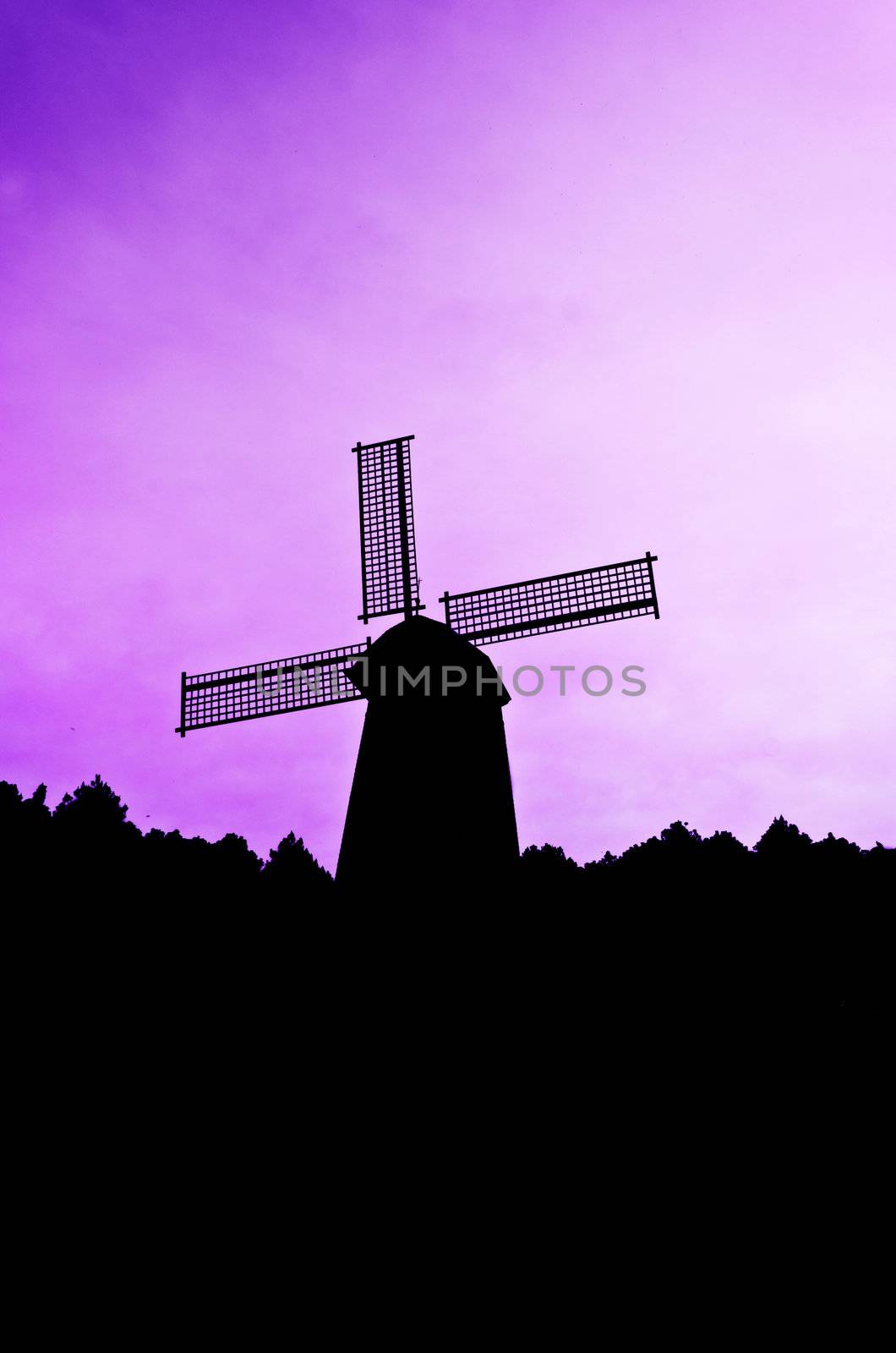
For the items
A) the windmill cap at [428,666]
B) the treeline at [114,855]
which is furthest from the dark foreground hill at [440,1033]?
the windmill cap at [428,666]

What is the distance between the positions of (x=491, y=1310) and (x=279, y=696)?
258 inches

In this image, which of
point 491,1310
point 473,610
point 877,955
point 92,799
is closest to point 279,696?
point 473,610

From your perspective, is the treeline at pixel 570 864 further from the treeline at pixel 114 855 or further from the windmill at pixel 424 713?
the windmill at pixel 424 713

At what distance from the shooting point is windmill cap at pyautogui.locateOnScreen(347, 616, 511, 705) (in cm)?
891

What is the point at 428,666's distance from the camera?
29.4 feet

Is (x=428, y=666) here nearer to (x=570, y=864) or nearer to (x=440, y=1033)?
(x=440, y=1033)

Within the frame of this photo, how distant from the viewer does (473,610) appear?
10844 millimetres

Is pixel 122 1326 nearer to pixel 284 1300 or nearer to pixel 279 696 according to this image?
pixel 284 1300

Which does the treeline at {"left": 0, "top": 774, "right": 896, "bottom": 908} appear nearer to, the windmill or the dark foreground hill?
the dark foreground hill

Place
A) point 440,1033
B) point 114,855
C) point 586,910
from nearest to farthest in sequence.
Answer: point 440,1033 → point 114,855 → point 586,910

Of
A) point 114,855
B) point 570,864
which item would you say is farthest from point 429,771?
point 570,864

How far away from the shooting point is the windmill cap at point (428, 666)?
891 cm

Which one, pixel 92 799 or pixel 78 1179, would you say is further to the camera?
pixel 92 799

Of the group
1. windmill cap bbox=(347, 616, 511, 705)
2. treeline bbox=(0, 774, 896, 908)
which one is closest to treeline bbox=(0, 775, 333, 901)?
treeline bbox=(0, 774, 896, 908)
